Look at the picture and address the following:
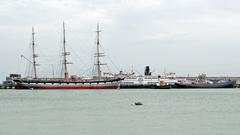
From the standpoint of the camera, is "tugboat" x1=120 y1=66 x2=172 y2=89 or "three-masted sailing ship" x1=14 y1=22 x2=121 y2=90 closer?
"three-masted sailing ship" x1=14 y1=22 x2=121 y2=90

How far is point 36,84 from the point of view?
132125 millimetres

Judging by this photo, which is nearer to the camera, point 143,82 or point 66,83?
point 66,83

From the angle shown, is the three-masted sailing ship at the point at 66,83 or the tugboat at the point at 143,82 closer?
the three-masted sailing ship at the point at 66,83

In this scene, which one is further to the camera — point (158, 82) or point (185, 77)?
point (185, 77)

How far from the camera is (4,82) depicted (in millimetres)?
182000
